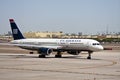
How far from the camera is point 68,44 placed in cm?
5644

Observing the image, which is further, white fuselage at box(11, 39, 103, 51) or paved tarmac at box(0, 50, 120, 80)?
white fuselage at box(11, 39, 103, 51)

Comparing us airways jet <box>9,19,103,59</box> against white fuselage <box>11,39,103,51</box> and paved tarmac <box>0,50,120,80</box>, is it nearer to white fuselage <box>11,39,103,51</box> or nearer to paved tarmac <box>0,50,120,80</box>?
white fuselage <box>11,39,103,51</box>

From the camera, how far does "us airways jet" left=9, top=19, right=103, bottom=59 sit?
179ft

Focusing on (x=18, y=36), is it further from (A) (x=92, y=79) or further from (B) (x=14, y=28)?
(A) (x=92, y=79)

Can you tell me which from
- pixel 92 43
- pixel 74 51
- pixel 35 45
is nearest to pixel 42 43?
pixel 35 45

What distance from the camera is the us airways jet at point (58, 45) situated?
54500mm

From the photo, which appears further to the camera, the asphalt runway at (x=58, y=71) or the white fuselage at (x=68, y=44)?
the white fuselage at (x=68, y=44)

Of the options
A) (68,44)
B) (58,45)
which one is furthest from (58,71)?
(58,45)

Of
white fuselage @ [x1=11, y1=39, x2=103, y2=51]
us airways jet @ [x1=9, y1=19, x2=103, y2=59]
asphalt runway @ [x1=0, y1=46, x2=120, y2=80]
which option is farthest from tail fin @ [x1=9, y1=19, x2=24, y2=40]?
asphalt runway @ [x1=0, y1=46, x2=120, y2=80]

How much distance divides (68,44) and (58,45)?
7.90ft

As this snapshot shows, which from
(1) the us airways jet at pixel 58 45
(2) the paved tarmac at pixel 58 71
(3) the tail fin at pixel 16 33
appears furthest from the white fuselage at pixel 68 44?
(2) the paved tarmac at pixel 58 71

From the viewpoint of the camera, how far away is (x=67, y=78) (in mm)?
25469

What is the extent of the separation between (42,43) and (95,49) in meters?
11.1

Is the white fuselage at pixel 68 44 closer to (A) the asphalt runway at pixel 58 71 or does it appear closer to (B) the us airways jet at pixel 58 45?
(B) the us airways jet at pixel 58 45
